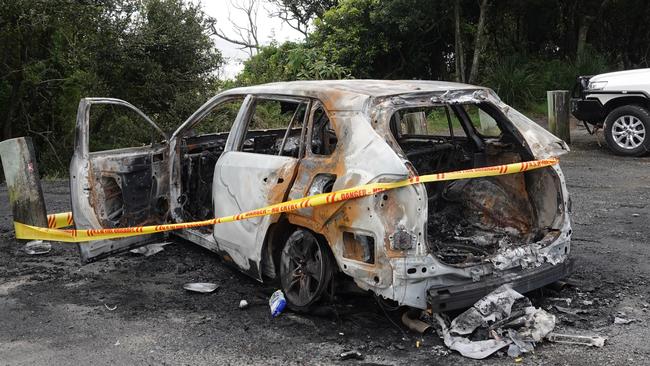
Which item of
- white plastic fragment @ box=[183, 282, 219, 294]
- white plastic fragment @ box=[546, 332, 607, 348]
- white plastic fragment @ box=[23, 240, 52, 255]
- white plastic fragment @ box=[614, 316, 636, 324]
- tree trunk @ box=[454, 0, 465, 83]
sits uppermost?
tree trunk @ box=[454, 0, 465, 83]

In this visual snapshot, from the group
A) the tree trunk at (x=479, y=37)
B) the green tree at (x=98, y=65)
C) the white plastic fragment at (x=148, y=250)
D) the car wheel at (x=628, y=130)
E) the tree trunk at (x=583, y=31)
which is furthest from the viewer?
the tree trunk at (x=583, y=31)

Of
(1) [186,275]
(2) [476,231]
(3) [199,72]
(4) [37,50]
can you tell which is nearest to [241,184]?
(1) [186,275]

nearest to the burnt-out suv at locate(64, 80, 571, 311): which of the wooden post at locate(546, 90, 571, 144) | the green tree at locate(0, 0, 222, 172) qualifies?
the wooden post at locate(546, 90, 571, 144)

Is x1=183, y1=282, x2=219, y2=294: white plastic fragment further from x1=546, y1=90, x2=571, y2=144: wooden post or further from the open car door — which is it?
x1=546, y1=90, x2=571, y2=144: wooden post

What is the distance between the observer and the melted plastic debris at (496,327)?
3.75 m

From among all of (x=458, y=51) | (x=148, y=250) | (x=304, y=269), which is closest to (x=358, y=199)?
(x=304, y=269)

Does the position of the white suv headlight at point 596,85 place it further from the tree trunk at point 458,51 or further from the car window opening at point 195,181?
the car window opening at point 195,181

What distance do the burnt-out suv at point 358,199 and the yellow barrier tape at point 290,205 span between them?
56 mm

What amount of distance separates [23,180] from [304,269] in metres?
2.74

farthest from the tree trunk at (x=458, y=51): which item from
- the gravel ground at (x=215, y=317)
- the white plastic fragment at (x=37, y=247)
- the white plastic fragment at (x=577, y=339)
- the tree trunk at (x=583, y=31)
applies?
the white plastic fragment at (x=577, y=339)

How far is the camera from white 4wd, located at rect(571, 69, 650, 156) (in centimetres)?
1029

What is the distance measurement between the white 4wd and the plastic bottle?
803 cm

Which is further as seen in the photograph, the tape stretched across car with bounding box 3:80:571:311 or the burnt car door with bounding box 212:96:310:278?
the burnt car door with bounding box 212:96:310:278

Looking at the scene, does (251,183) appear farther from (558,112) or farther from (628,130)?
(558,112)
